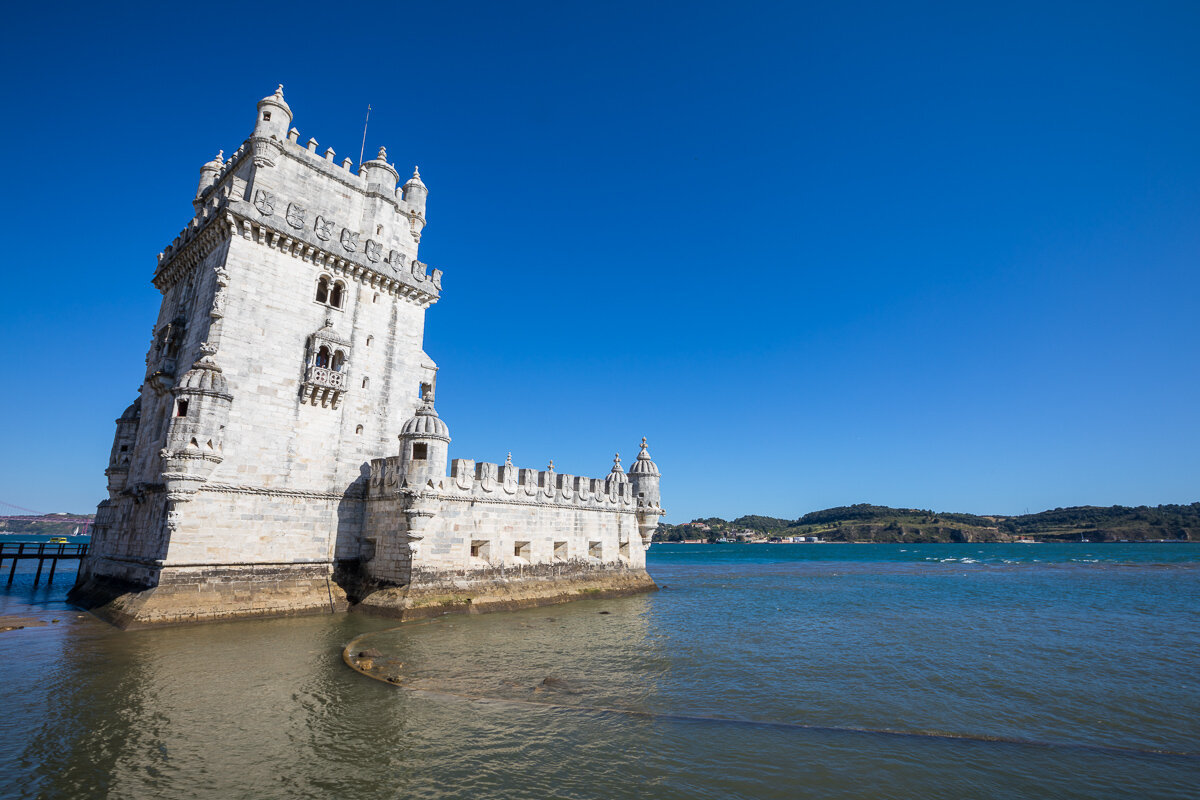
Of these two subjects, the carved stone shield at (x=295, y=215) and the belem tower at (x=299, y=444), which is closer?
the belem tower at (x=299, y=444)

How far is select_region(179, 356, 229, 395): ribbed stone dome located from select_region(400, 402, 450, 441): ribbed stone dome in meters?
6.25

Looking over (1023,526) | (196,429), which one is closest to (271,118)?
(196,429)

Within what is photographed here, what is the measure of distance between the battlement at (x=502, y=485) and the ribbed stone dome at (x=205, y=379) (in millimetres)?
6297

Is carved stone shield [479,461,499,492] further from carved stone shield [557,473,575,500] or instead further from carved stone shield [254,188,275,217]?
A: carved stone shield [254,188,275,217]

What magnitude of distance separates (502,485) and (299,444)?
26.6 ft

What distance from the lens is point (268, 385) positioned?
2181 centimetres

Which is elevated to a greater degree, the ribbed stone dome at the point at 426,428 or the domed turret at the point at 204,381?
the domed turret at the point at 204,381

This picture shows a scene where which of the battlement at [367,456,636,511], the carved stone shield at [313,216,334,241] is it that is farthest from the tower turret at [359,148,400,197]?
the battlement at [367,456,636,511]

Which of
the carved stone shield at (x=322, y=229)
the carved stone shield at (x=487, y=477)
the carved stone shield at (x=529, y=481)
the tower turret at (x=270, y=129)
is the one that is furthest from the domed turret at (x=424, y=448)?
the tower turret at (x=270, y=129)

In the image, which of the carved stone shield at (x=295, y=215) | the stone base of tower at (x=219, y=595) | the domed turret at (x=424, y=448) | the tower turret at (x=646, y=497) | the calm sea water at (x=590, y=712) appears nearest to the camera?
the calm sea water at (x=590, y=712)

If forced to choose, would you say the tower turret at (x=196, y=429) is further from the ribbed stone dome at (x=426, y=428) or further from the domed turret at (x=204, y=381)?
the ribbed stone dome at (x=426, y=428)

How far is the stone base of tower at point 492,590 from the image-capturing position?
845 inches

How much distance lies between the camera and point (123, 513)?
79.8 feet

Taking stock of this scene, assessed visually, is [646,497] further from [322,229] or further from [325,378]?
[322,229]
